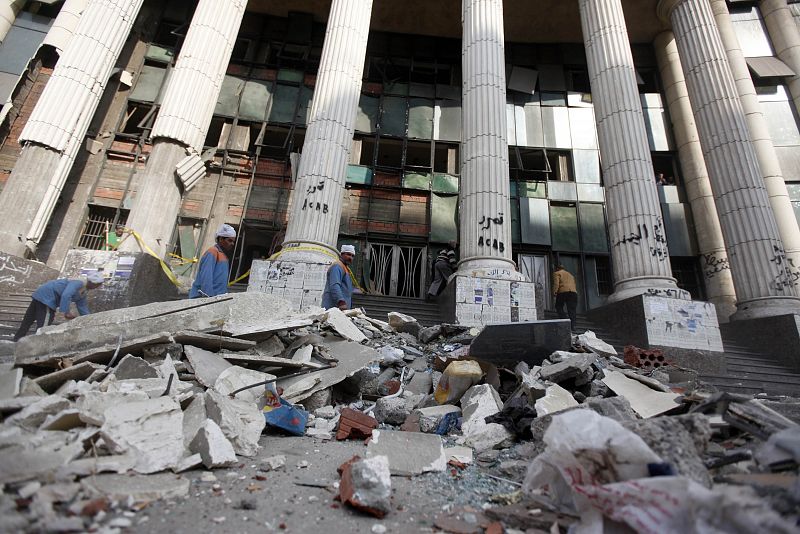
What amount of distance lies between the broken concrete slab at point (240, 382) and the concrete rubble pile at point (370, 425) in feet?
0.05

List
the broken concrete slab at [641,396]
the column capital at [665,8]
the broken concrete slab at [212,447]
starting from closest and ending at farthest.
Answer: the broken concrete slab at [212,447], the broken concrete slab at [641,396], the column capital at [665,8]

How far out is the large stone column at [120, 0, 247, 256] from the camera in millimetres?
9109

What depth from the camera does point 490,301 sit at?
754 centimetres

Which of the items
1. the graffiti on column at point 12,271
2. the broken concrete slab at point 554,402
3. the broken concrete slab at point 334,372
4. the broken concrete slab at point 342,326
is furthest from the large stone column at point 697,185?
the graffiti on column at point 12,271

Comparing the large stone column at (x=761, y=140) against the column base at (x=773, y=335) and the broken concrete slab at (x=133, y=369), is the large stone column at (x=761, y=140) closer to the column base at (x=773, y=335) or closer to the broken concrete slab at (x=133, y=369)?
the column base at (x=773, y=335)

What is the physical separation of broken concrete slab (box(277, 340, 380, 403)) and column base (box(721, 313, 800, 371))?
9264mm

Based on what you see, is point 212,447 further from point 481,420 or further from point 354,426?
point 481,420

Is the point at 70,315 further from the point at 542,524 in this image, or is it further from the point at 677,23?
the point at 677,23

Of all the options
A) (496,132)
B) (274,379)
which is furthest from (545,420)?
(496,132)

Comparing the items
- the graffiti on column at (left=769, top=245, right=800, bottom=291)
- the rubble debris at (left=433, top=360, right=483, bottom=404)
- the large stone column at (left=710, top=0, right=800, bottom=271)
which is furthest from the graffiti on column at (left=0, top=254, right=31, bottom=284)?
the large stone column at (left=710, top=0, right=800, bottom=271)

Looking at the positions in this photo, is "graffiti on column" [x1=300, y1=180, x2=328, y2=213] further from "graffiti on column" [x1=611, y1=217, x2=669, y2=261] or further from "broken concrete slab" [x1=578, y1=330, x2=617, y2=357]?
"graffiti on column" [x1=611, y1=217, x2=669, y2=261]

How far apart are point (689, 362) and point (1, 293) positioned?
1371 centimetres

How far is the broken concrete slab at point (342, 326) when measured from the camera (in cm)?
527

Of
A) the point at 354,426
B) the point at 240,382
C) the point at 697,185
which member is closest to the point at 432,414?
the point at 354,426
